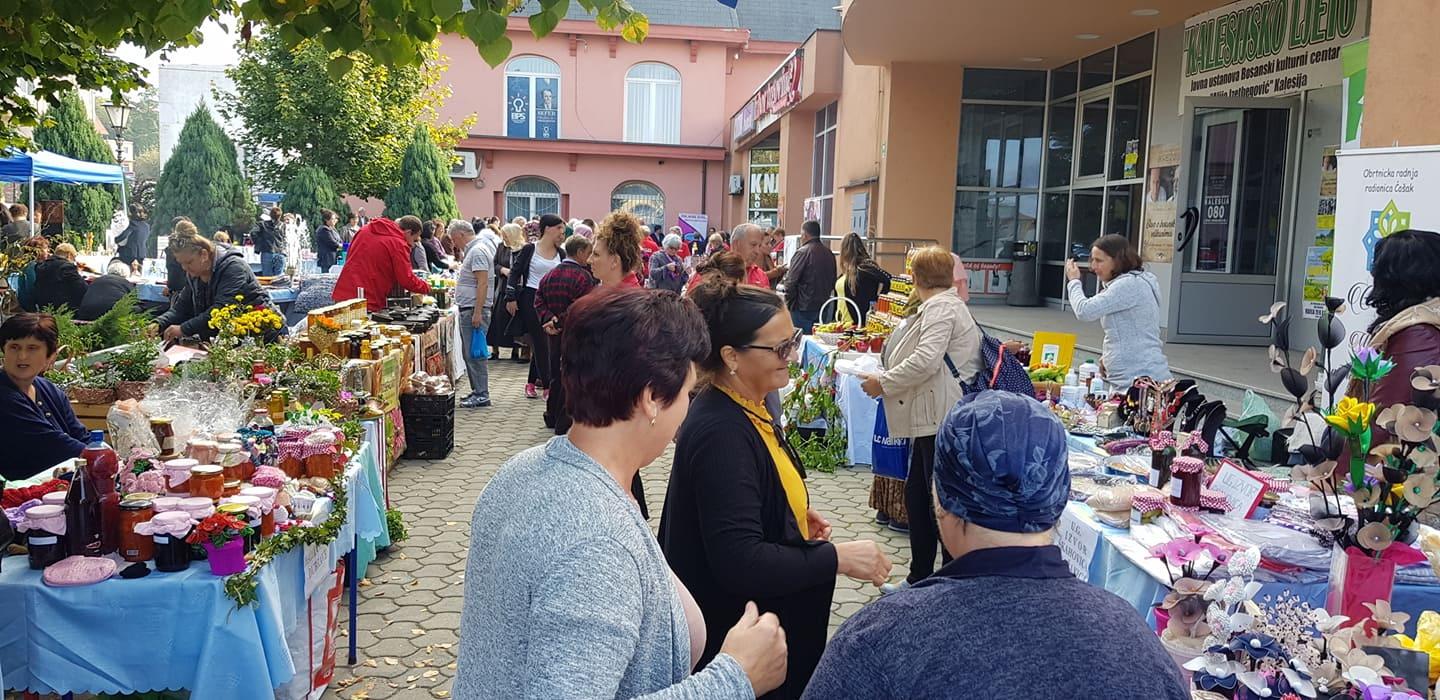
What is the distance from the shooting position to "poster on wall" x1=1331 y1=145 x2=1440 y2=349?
14.1 feet

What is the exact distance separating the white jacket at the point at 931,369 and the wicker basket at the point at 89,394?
427 centimetres

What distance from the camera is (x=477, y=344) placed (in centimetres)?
988

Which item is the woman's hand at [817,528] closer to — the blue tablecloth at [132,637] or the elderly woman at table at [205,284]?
the blue tablecloth at [132,637]

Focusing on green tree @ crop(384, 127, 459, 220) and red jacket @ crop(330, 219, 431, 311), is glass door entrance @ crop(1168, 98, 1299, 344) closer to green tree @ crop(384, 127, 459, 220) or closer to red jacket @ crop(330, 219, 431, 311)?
red jacket @ crop(330, 219, 431, 311)

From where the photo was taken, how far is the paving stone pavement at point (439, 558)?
4.18 meters

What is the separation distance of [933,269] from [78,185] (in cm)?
2428

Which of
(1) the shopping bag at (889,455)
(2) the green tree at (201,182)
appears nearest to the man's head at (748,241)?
(1) the shopping bag at (889,455)

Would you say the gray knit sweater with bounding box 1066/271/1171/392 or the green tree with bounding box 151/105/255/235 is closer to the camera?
the gray knit sweater with bounding box 1066/271/1171/392

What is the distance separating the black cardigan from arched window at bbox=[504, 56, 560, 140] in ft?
Answer: 102

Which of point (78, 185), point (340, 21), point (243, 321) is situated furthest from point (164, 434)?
point (78, 185)

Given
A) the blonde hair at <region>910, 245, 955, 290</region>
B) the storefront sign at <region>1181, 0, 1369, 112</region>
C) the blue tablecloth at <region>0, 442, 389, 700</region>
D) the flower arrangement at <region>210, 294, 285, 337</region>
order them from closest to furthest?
the blue tablecloth at <region>0, 442, 389, 700</region> → the blonde hair at <region>910, 245, 955, 290</region> → the flower arrangement at <region>210, 294, 285, 337</region> → the storefront sign at <region>1181, 0, 1369, 112</region>

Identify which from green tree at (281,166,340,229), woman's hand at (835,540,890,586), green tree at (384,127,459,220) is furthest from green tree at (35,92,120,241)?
woman's hand at (835,540,890,586)

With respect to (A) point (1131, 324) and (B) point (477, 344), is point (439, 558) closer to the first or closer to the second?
(A) point (1131, 324)

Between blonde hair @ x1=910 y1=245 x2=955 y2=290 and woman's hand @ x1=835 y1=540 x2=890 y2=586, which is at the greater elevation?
blonde hair @ x1=910 y1=245 x2=955 y2=290
